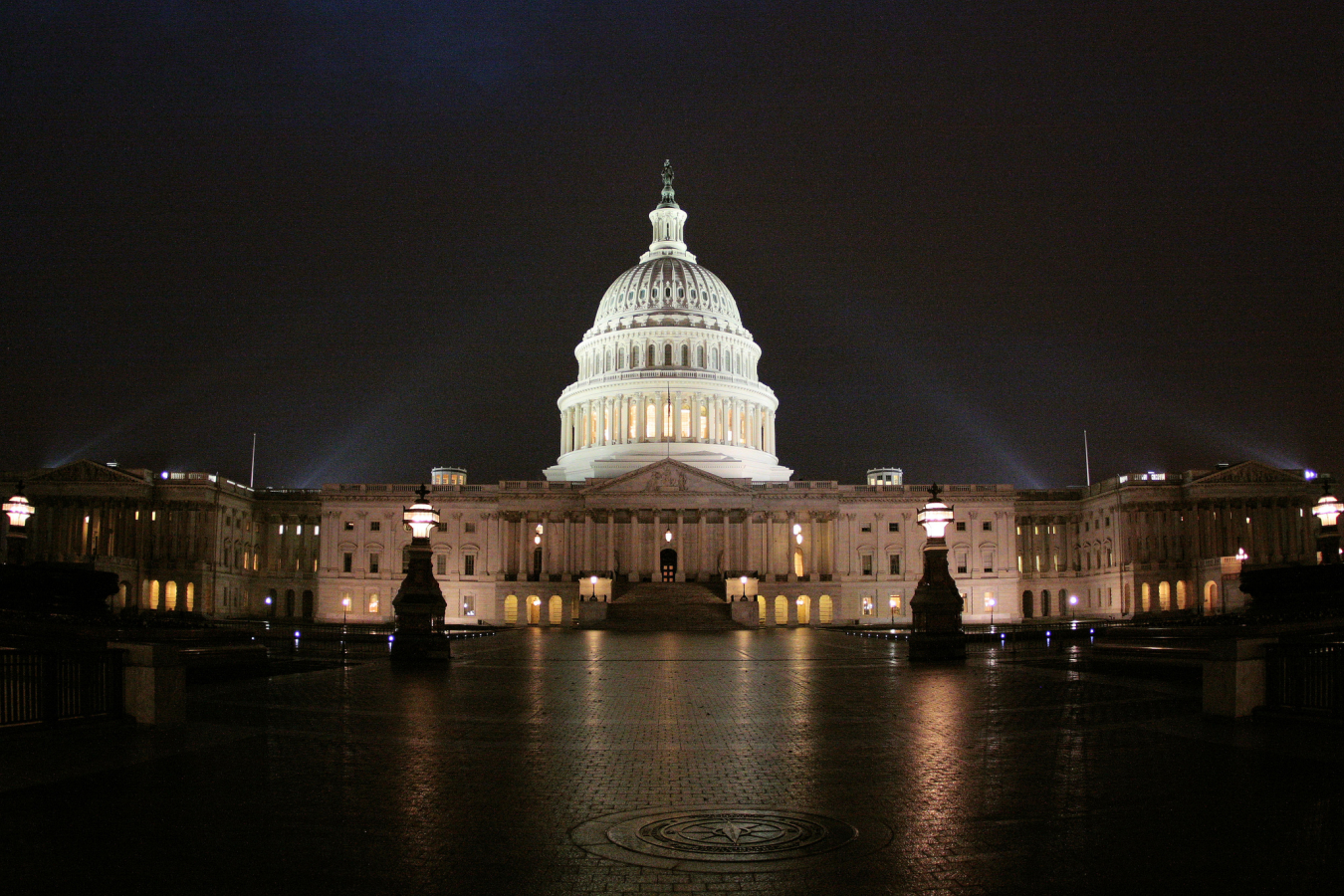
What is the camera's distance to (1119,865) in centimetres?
981

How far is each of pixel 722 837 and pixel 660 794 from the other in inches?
94.4

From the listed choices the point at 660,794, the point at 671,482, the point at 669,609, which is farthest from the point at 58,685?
the point at 671,482

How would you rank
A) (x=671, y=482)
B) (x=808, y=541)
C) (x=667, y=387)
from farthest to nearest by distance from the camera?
(x=667, y=387) → (x=808, y=541) → (x=671, y=482)

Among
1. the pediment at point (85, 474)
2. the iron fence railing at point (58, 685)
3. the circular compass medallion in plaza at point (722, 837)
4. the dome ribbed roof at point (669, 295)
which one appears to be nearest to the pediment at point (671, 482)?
the dome ribbed roof at point (669, 295)

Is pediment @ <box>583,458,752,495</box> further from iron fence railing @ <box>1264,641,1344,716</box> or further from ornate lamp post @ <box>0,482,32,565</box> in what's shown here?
iron fence railing @ <box>1264,641,1344,716</box>

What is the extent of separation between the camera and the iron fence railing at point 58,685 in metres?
16.7

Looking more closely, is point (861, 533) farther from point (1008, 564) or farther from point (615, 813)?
point (615, 813)

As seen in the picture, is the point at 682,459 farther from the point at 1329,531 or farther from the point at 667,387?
the point at 1329,531

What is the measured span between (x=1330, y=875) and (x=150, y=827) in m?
10.4

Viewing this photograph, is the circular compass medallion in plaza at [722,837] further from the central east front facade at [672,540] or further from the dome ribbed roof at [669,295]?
the dome ribbed roof at [669,295]

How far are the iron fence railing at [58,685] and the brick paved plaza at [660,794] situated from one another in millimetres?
548

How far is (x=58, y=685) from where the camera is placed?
56.3 feet

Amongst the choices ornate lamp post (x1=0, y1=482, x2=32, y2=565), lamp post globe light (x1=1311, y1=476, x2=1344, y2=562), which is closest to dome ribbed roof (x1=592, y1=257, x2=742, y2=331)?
ornate lamp post (x1=0, y1=482, x2=32, y2=565)

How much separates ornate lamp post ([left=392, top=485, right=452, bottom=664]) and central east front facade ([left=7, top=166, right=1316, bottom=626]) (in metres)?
53.7
